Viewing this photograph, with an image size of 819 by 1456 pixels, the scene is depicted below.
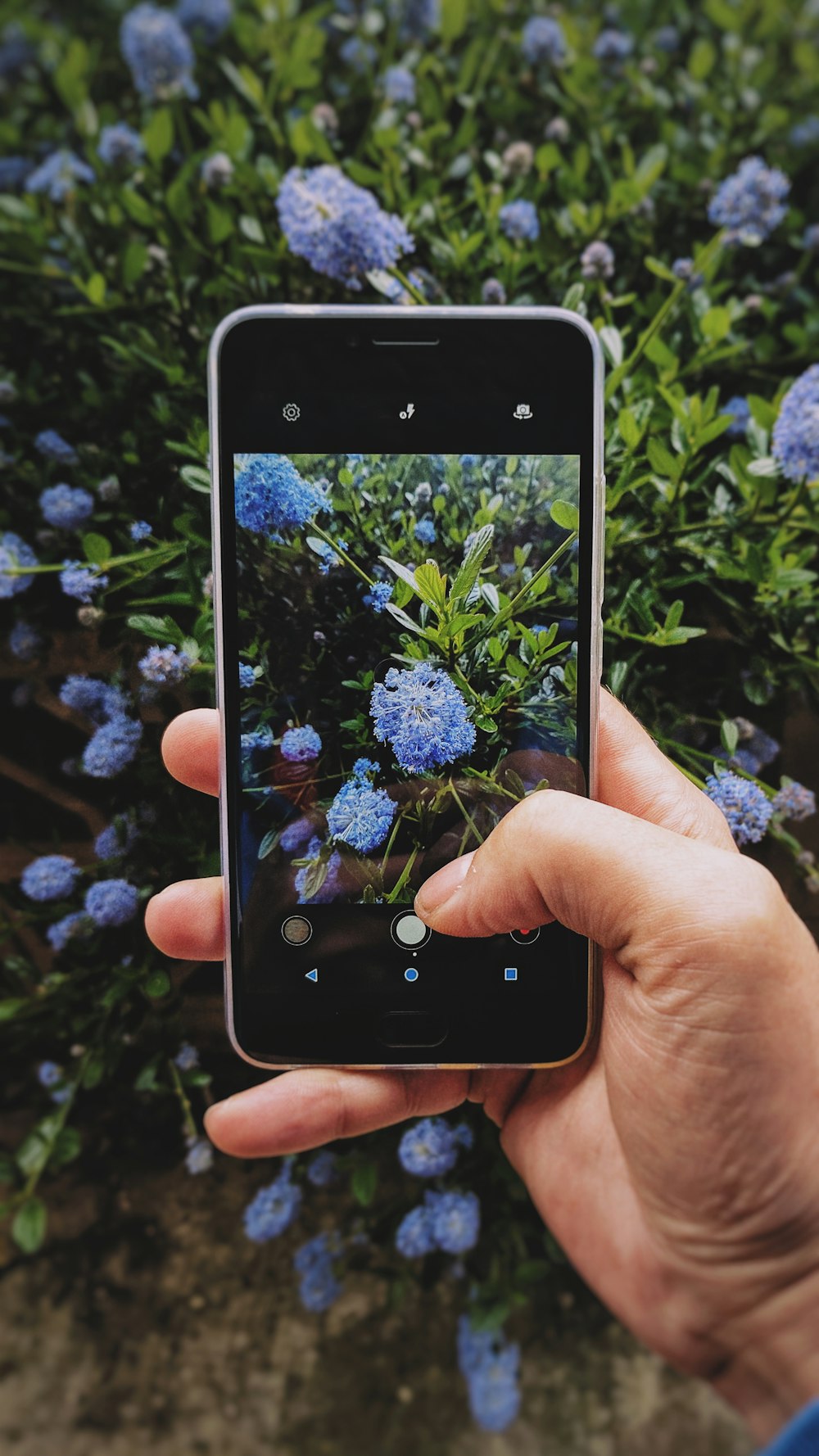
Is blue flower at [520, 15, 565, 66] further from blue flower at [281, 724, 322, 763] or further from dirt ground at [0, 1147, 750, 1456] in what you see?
dirt ground at [0, 1147, 750, 1456]

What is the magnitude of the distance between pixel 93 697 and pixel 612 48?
0.60 metres

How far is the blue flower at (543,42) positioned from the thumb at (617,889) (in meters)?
0.54

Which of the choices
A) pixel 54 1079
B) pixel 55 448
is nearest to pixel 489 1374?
pixel 54 1079

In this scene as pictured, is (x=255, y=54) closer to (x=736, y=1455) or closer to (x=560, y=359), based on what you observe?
(x=560, y=359)

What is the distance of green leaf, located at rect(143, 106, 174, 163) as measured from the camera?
58cm

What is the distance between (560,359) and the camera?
483 millimetres

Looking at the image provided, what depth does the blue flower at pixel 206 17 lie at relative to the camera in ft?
2.05

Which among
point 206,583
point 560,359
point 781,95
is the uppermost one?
point 781,95

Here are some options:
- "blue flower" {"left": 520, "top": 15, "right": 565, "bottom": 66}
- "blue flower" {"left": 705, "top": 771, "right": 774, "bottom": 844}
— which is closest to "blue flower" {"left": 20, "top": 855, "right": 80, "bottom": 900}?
"blue flower" {"left": 705, "top": 771, "right": 774, "bottom": 844}

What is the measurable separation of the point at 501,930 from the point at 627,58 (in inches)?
25.3

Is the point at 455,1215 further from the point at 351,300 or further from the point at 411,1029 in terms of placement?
the point at 351,300

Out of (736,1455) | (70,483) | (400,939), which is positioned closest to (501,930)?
(400,939)

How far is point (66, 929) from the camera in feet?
1.97

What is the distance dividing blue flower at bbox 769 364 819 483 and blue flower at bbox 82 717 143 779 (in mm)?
443
